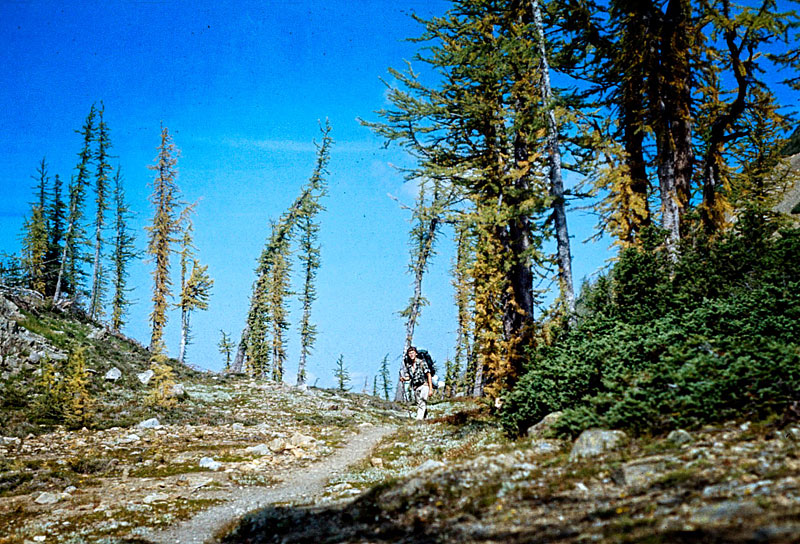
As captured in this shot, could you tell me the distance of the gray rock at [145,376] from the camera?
26.4 metres

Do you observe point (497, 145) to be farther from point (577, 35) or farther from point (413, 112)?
point (577, 35)

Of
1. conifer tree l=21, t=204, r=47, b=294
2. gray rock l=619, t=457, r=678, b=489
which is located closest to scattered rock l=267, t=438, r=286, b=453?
gray rock l=619, t=457, r=678, b=489

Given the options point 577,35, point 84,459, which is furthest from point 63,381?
point 577,35

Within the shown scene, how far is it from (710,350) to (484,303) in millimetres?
10409

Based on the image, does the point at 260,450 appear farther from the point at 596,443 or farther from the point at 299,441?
the point at 596,443

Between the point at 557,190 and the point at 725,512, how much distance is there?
34.7ft

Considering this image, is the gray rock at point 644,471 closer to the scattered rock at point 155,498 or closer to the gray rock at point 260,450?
the scattered rock at point 155,498

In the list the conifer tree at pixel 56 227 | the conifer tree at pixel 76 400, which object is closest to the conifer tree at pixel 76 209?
the conifer tree at pixel 56 227

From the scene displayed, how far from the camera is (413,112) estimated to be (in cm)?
1436

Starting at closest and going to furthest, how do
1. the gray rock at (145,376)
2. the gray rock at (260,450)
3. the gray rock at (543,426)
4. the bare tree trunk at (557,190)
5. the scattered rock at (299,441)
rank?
the gray rock at (543,426) → the bare tree trunk at (557,190) → the gray rock at (260,450) → the scattered rock at (299,441) → the gray rock at (145,376)

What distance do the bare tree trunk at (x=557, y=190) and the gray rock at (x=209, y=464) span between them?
35.1ft

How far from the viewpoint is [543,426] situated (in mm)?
8422

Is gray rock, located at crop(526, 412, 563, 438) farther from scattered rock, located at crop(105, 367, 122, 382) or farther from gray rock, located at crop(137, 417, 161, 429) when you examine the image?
scattered rock, located at crop(105, 367, 122, 382)

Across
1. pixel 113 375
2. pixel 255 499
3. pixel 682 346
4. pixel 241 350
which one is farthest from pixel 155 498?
pixel 241 350
